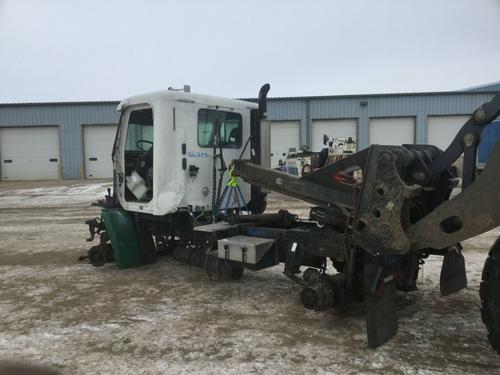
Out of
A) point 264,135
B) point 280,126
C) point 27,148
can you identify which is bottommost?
point 264,135

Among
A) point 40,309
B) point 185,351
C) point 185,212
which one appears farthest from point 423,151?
point 40,309

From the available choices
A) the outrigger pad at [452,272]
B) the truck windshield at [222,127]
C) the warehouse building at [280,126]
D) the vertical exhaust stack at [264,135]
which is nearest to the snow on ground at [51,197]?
the warehouse building at [280,126]

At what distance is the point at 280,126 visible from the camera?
32.8 m

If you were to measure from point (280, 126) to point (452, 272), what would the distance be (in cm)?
2847

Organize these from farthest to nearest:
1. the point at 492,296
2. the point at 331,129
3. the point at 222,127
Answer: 1. the point at 331,129
2. the point at 222,127
3. the point at 492,296

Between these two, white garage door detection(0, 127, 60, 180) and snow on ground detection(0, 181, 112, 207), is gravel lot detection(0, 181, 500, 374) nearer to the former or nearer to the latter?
snow on ground detection(0, 181, 112, 207)

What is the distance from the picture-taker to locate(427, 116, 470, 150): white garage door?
31.5m

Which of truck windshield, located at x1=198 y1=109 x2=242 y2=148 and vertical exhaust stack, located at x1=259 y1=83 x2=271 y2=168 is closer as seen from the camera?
truck windshield, located at x1=198 y1=109 x2=242 y2=148

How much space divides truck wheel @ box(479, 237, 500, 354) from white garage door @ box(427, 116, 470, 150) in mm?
30369

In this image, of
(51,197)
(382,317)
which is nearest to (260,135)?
(382,317)

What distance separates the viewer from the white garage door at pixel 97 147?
3341 centimetres

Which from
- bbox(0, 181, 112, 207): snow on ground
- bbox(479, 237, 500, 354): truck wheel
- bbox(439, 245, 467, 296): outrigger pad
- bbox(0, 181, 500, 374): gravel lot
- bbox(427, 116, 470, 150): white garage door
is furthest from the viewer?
bbox(427, 116, 470, 150): white garage door

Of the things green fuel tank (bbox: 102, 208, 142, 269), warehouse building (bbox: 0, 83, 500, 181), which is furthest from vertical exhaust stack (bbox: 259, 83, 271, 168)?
warehouse building (bbox: 0, 83, 500, 181)

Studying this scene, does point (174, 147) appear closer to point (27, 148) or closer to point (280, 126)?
point (280, 126)
